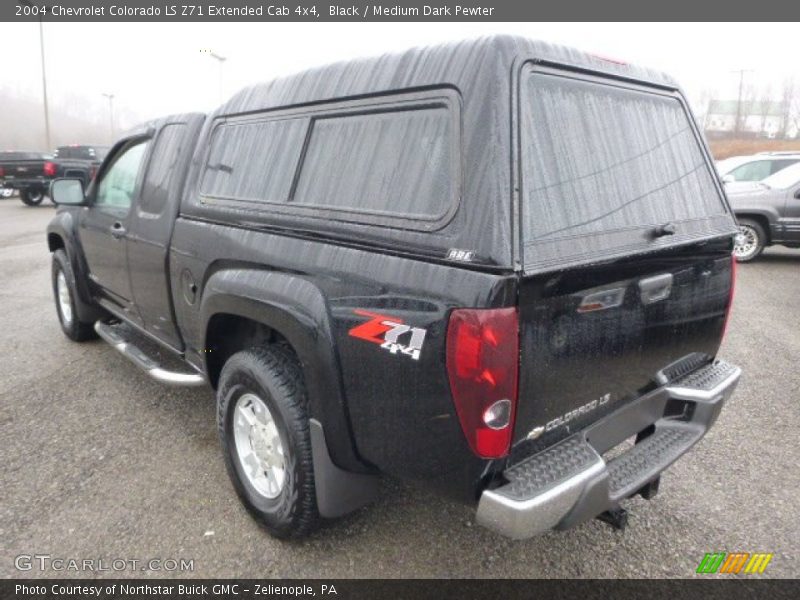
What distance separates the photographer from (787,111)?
61.0 metres

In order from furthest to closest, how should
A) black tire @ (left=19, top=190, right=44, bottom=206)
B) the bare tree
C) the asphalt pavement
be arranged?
the bare tree < black tire @ (left=19, top=190, right=44, bottom=206) < the asphalt pavement

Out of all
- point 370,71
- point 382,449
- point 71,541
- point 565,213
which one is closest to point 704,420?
point 565,213

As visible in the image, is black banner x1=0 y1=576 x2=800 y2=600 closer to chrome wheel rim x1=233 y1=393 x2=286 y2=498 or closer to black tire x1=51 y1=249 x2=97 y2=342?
chrome wheel rim x1=233 y1=393 x2=286 y2=498

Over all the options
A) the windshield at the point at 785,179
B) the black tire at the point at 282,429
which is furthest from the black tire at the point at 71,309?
the windshield at the point at 785,179

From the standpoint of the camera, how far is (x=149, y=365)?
3.52 meters

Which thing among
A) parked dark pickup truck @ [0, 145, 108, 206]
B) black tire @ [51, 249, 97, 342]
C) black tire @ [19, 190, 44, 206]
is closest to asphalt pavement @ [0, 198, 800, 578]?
black tire @ [51, 249, 97, 342]

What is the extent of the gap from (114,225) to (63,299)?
72.1 inches

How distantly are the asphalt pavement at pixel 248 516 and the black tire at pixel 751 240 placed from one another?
19.6 ft

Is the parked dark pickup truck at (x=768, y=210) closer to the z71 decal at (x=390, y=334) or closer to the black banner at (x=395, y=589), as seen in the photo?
the black banner at (x=395, y=589)

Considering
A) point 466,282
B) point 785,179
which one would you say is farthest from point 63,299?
point 785,179

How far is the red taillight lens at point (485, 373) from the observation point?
1731 millimetres

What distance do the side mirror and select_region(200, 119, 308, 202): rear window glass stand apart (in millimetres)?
1823

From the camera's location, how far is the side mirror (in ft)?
14.4

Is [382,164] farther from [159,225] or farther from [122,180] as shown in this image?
[122,180]
